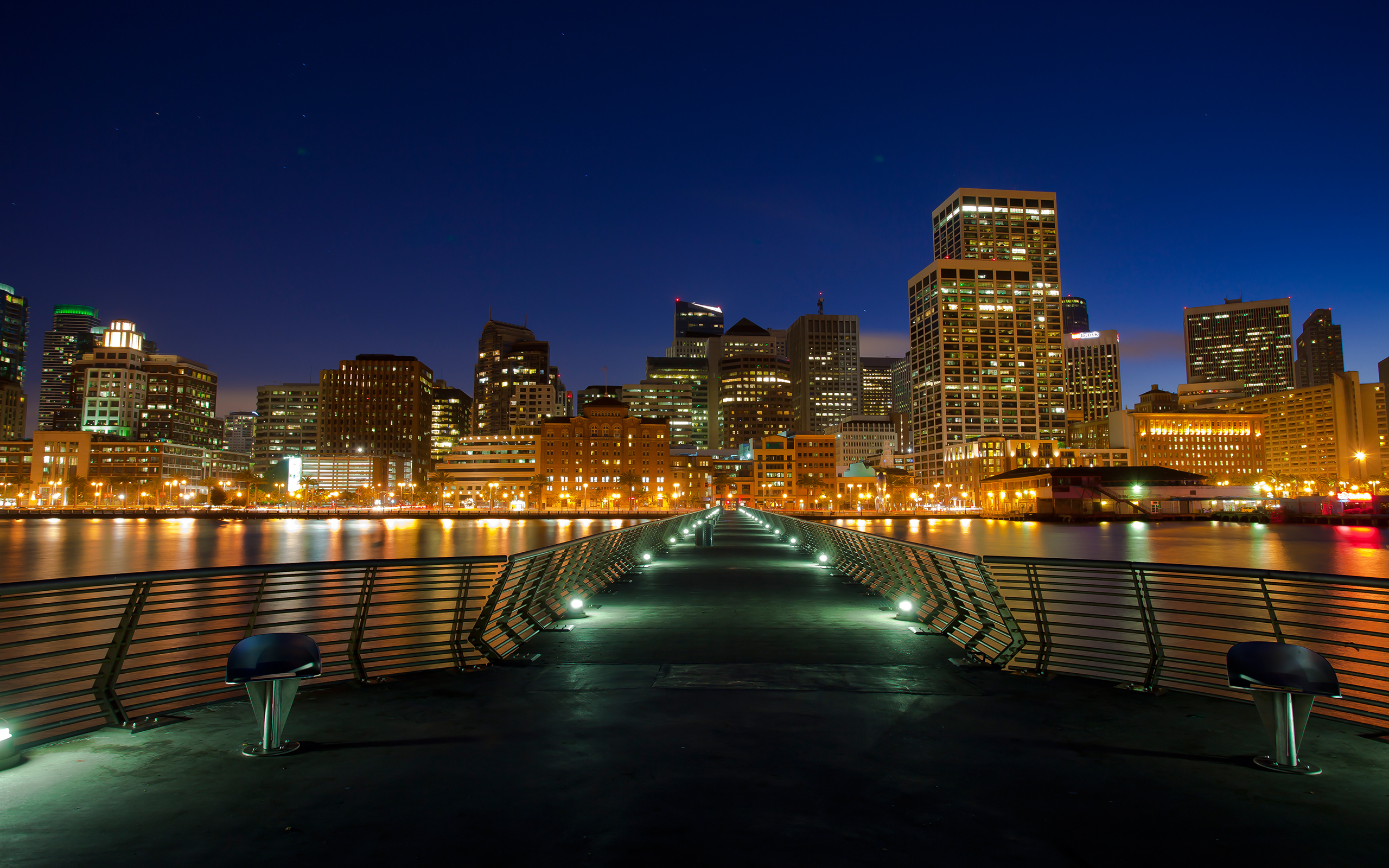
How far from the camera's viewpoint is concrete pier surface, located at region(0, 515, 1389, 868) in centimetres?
461

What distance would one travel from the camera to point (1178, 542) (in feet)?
298

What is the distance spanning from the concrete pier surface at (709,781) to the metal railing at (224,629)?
18.8 inches

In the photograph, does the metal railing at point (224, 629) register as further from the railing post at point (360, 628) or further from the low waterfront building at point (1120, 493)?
the low waterfront building at point (1120, 493)

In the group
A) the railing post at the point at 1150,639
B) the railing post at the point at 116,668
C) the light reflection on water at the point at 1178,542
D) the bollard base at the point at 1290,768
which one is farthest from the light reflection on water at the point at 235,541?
the light reflection on water at the point at 1178,542

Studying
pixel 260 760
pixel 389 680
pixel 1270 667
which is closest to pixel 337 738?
pixel 260 760

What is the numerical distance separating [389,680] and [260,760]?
2849 millimetres

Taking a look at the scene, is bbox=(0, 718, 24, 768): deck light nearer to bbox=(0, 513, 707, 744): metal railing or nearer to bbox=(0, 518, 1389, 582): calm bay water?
bbox=(0, 513, 707, 744): metal railing

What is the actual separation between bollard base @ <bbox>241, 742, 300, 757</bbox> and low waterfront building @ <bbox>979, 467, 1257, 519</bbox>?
525ft

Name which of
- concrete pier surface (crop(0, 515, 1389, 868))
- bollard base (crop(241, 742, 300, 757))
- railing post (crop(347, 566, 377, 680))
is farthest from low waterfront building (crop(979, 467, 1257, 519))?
bollard base (crop(241, 742, 300, 757))

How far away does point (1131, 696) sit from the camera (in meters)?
8.20

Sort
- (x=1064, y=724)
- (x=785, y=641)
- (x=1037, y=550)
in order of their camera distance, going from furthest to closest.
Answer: (x=1037, y=550) < (x=785, y=641) < (x=1064, y=724)

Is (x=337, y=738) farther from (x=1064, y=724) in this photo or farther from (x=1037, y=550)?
(x=1037, y=550)

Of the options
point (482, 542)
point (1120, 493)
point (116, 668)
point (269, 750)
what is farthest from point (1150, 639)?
point (1120, 493)

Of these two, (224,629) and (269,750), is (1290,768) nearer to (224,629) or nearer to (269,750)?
(269,750)
